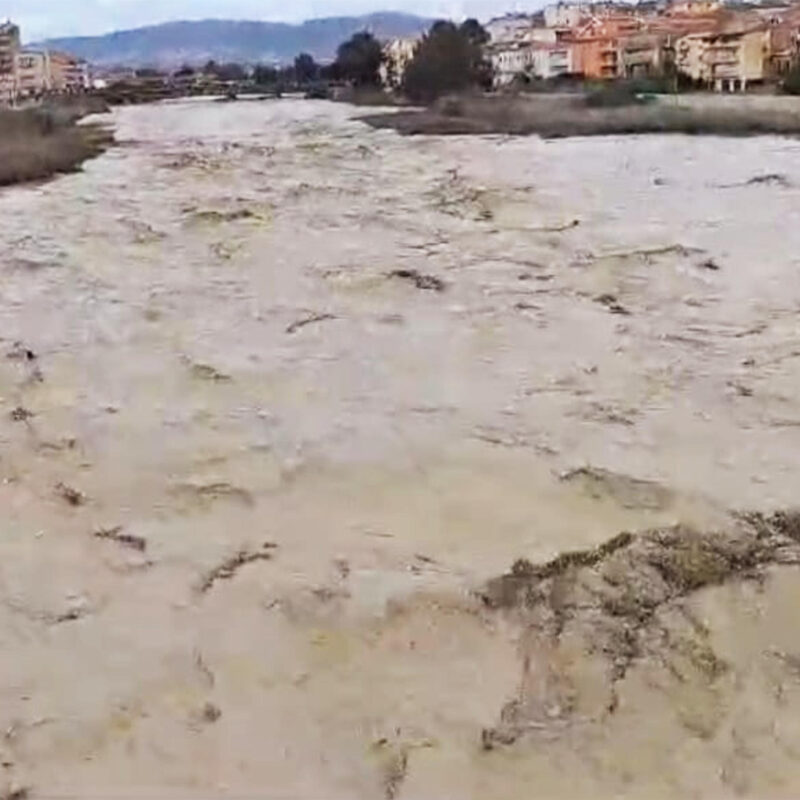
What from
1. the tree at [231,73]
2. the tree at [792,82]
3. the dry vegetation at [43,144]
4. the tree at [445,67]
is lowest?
the dry vegetation at [43,144]

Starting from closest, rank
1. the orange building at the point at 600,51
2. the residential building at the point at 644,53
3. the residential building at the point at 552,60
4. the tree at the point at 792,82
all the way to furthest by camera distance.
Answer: the tree at the point at 792,82
the residential building at the point at 644,53
the orange building at the point at 600,51
the residential building at the point at 552,60

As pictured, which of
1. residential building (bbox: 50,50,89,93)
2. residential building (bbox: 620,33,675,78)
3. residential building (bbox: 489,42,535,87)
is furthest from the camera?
residential building (bbox: 50,50,89,93)

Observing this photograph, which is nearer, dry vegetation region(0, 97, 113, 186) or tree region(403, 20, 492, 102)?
dry vegetation region(0, 97, 113, 186)

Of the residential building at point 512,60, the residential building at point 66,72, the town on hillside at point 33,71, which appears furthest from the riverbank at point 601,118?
the residential building at point 66,72

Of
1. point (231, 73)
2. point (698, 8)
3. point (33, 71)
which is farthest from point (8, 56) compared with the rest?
point (698, 8)

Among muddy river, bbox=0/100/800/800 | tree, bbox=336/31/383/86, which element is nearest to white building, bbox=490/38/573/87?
tree, bbox=336/31/383/86

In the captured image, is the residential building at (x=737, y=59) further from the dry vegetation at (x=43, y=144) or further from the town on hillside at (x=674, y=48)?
the dry vegetation at (x=43, y=144)

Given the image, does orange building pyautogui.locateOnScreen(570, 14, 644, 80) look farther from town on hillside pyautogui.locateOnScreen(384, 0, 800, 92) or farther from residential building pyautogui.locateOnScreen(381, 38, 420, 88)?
residential building pyautogui.locateOnScreen(381, 38, 420, 88)

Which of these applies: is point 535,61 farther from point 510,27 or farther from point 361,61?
point 510,27
